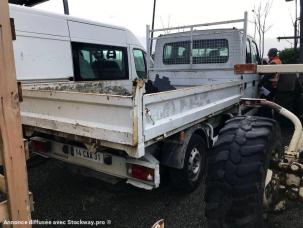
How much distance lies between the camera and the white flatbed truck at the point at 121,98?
277 centimetres

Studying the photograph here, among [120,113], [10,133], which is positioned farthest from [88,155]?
[10,133]

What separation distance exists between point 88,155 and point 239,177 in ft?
5.83

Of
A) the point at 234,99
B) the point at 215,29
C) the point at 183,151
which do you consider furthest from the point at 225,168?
the point at 215,29

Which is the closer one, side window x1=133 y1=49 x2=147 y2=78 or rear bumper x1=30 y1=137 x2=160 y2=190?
rear bumper x1=30 y1=137 x2=160 y2=190

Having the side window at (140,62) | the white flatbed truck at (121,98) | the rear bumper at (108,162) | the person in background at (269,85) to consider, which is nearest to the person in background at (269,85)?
the person in background at (269,85)

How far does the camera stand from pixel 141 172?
3096 mm

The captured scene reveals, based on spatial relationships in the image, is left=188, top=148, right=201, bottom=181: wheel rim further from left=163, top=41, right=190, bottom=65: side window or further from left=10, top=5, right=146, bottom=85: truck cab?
left=10, top=5, right=146, bottom=85: truck cab

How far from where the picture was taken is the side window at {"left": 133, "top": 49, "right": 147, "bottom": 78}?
740 cm

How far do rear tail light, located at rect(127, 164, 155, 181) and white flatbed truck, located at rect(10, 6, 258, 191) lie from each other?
0.03 feet

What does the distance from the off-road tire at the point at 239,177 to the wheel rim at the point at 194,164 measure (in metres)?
1.51

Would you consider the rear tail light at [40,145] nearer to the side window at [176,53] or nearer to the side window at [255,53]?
the side window at [176,53]

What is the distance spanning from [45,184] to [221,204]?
2896mm

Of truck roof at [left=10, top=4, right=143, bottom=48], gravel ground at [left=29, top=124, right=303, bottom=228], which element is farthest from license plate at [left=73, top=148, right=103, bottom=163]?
truck roof at [left=10, top=4, right=143, bottom=48]

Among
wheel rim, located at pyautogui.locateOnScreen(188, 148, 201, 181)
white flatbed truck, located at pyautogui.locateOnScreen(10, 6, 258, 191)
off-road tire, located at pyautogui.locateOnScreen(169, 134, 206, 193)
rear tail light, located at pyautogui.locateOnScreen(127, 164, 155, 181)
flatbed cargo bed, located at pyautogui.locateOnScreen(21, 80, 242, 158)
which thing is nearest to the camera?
flatbed cargo bed, located at pyautogui.locateOnScreen(21, 80, 242, 158)
